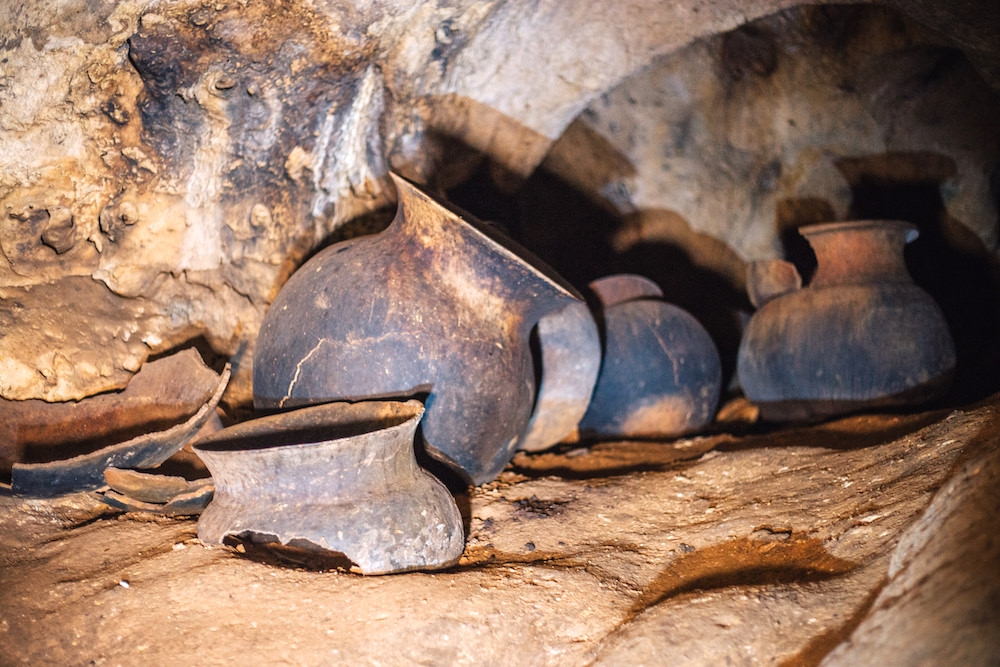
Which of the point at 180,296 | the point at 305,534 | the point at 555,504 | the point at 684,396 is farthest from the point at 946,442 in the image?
the point at 180,296

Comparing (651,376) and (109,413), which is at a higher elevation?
(109,413)

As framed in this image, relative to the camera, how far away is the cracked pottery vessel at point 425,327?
2348 millimetres

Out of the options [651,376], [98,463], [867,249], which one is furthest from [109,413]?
[867,249]

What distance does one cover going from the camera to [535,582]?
Result: 6.34 ft

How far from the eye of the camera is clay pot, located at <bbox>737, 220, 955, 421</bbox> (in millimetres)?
3381

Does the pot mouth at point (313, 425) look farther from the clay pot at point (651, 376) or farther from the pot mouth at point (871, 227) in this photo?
the pot mouth at point (871, 227)

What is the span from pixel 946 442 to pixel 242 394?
108 inches

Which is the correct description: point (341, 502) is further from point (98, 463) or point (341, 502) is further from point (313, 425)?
point (98, 463)

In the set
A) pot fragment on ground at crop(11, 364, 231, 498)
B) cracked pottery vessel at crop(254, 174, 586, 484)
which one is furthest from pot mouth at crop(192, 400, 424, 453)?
pot fragment on ground at crop(11, 364, 231, 498)

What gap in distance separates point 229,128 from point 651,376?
8.04 feet

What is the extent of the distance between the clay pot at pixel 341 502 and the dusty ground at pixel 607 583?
0.08 meters

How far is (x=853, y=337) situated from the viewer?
11.3 feet

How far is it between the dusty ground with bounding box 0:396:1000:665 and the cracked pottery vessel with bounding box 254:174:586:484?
449mm

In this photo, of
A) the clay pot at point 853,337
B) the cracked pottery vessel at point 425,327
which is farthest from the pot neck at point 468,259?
the clay pot at point 853,337
